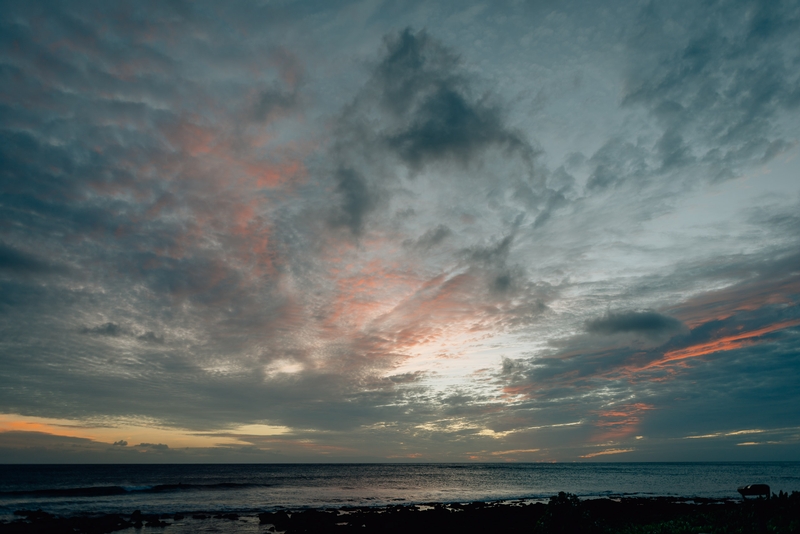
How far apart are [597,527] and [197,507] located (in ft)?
152

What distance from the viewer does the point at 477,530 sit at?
30.5 meters

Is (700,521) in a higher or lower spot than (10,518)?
higher

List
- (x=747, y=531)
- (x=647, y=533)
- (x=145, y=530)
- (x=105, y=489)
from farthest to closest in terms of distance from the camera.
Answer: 1. (x=105, y=489)
2. (x=145, y=530)
3. (x=647, y=533)
4. (x=747, y=531)

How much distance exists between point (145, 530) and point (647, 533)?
3363 centimetres

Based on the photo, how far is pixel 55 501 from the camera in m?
53.0

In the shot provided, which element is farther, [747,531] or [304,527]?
[304,527]

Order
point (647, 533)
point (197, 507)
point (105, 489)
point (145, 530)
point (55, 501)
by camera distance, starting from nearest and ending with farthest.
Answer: point (647, 533)
point (145, 530)
point (197, 507)
point (55, 501)
point (105, 489)

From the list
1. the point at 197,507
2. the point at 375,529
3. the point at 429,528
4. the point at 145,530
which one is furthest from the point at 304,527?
the point at 197,507

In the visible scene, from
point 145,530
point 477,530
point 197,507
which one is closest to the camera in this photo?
point 477,530

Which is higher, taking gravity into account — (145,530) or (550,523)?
(550,523)

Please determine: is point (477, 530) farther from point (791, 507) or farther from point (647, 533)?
point (791, 507)

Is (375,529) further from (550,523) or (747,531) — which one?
(747,531)

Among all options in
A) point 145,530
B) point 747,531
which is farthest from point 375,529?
point 747,531

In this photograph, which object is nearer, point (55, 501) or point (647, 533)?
point (647, 533)
